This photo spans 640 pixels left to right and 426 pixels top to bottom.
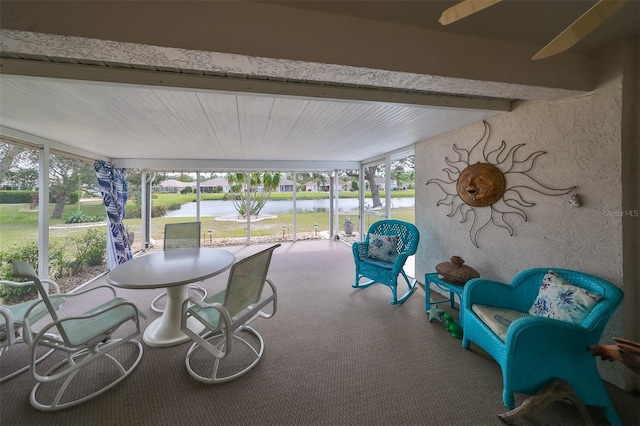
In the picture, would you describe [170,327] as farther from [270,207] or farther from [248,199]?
[270,207]

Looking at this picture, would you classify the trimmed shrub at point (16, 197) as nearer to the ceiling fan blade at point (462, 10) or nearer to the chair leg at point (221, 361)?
the chair leg at point (221, 361)

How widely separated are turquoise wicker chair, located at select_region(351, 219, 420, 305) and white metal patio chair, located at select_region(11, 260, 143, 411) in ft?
8.10

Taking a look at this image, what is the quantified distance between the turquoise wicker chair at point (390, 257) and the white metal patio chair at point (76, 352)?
2.47m

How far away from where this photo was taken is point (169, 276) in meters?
1.92

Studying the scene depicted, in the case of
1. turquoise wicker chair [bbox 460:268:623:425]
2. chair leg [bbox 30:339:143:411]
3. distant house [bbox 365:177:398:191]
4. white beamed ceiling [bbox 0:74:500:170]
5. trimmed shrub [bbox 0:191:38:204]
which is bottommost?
chair leg [bbox 30:339:143:411]

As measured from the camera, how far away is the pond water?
19.7ft

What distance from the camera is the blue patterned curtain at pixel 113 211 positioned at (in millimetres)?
3994

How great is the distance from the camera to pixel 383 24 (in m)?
1.27

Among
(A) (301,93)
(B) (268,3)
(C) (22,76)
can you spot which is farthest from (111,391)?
(B) (268,3)

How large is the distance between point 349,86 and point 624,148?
1.90 metres

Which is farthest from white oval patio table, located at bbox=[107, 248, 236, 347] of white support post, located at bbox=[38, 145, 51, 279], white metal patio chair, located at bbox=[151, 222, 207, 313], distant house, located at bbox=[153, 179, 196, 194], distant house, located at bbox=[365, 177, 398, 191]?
distant house, located at bbox=[153, 179, 196, 194]

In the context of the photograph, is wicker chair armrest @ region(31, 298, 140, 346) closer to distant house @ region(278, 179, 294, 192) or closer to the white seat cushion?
the white seat cushion

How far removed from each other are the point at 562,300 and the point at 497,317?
398 mm

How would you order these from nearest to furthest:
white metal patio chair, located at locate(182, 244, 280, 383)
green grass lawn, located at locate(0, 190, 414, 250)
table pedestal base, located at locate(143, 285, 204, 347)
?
white metal patio chair, located at locate(182, 244, 280, 383) → table pedestal base, located at locate(143, 285, 204, 347) → green grass lawn, located at locate(0, 190, 414, 250)
